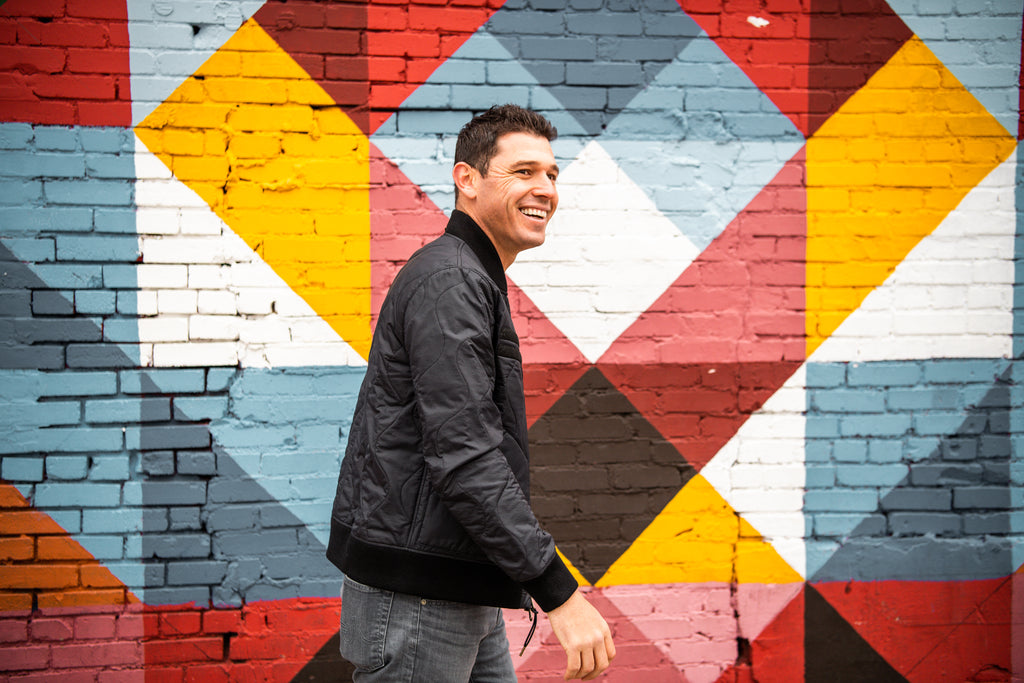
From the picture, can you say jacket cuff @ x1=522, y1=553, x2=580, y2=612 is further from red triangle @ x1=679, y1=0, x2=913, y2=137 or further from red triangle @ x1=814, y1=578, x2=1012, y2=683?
red triangle @ x1=679, y1=0, x2=913, y2=137

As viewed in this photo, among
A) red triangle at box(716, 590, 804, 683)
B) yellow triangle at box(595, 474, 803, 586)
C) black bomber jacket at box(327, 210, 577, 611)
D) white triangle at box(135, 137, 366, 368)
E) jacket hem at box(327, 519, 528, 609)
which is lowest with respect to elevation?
red triangle at box(716, 590, 804, 683)

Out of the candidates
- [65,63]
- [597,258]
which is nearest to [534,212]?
[597,258]

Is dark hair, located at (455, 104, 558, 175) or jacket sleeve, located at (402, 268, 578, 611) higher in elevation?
dark hair, located at (455, 104, 558, 175)

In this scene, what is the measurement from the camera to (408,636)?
1.46 m

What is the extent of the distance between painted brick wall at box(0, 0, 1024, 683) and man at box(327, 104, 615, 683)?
1.05m

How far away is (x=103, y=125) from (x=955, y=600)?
3.76m

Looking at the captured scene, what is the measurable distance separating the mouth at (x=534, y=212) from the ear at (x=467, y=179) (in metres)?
0.13

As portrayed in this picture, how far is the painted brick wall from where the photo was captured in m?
2.48

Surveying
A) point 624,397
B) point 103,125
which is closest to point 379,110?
point 103,125

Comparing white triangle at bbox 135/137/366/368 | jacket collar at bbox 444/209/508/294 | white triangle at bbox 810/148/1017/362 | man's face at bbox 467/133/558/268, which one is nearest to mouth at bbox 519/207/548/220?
man's face at bbox 467/133/558/268

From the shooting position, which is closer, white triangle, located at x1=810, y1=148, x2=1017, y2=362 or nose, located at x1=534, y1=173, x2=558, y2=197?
nose, located at x1=534, y1=173, x2=558, y2=197

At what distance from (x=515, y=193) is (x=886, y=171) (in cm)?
185

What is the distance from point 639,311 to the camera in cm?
266

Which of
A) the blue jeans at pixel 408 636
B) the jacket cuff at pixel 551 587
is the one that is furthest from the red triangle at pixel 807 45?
the blue jeans at pixel 408 636
